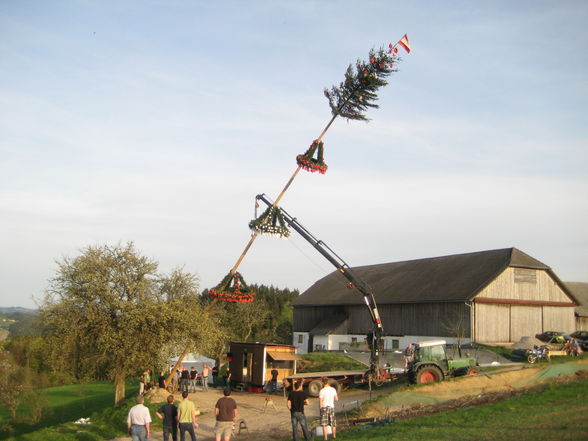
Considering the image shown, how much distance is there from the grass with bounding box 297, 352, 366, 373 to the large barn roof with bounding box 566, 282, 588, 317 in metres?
21.6

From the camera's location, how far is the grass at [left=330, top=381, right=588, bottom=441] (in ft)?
45.2

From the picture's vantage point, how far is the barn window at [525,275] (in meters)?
43.2

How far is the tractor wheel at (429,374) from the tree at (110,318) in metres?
10.3

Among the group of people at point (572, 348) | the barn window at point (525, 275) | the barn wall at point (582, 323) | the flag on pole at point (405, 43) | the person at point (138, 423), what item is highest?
the flag on pole at point (405, 43)

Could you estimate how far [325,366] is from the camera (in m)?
35.0

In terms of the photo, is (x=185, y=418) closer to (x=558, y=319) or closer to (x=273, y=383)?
(x=273, y=383)

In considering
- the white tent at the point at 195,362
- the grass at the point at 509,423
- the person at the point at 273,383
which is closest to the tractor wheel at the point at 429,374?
the grass at the point at 509,423

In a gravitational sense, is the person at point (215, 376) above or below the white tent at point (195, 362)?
below

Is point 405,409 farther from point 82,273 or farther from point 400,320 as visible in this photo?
point 400,320

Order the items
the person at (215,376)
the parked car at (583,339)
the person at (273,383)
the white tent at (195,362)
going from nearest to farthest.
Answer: the person at (273,383), the parked car at (583,339), the person at (215,376), the white tent at (195,362)

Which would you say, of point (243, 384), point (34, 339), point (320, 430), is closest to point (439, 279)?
A: point (243, 384)

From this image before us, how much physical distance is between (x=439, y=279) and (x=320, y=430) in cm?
2988

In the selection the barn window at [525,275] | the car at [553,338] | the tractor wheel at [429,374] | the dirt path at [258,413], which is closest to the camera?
the dirt path at [258,413]

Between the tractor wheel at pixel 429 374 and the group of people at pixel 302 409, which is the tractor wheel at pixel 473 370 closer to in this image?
the tractor wheel at pixel 429 374
